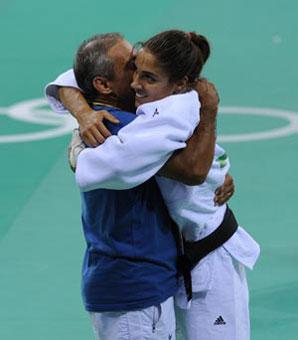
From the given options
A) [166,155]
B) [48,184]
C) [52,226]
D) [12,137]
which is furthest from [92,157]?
[12,137]

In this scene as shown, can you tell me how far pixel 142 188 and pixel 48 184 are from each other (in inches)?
188

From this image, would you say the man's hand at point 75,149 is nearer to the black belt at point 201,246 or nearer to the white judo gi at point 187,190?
the white judo gi at point 187,190

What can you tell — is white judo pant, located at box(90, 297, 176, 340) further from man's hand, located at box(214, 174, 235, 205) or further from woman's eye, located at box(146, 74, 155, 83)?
woman's eye, located at box(146, 74, 155, 83)

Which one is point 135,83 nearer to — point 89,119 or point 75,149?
point 89,119

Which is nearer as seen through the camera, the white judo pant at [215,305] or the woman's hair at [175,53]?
the woman's hair at [175,53]

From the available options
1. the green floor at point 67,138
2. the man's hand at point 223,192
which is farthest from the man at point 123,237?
the green floor at point 67,138

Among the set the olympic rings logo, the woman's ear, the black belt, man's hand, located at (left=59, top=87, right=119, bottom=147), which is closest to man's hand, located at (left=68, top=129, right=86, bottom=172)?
man's hand, located at (left=59, top=87, right=119, bottom=147)

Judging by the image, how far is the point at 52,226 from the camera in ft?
29.2

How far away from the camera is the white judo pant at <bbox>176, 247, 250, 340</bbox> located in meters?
5.31

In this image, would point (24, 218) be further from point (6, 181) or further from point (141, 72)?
point (141, 72)

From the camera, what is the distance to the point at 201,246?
5336mm

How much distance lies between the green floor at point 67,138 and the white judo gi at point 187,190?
6.15 ft

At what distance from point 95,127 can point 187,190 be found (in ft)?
1.39

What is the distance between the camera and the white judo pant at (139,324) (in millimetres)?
5062
